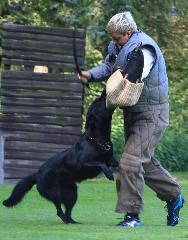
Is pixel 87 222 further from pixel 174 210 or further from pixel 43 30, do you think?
pixel 43 30

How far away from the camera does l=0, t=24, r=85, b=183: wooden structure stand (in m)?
15.5

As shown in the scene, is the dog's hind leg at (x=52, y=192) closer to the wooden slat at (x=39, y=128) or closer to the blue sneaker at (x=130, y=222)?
the blue sneaker at (x=130, y=222)

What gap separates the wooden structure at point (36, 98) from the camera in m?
15.5

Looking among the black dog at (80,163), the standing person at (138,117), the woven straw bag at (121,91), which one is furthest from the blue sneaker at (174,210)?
the woven straw bag at (121,91)

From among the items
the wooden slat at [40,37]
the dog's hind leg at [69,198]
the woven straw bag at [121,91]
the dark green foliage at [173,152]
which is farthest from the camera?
the dark green foliage at [173,152]

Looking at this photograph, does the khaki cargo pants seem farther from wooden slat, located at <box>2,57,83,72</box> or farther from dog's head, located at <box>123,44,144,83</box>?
wooden slat, located at <box>2,57,83,72</box>

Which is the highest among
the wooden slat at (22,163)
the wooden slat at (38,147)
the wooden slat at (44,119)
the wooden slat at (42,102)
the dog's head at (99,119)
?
the dog's head at (99,119)

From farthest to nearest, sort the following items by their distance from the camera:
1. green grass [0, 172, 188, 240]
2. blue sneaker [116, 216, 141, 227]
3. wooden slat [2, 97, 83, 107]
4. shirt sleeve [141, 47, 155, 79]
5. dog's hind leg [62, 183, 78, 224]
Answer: wooden slat [2, 97, 83, 107] < dog's hind leg [62, 183, 78, 224] < blue sneaker [116, 216, 141, 227] < shirt sleeve [141, 47, 155, 79] < green grass [0, 172, 188, 240]

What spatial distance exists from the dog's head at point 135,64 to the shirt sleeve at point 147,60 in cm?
5

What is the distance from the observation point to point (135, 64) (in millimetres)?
8820

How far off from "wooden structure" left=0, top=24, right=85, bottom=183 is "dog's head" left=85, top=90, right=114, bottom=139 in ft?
20.6

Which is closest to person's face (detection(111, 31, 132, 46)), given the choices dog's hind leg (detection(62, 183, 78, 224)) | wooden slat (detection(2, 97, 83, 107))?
dog's hind leg (detection(62, 183, 78, 224))

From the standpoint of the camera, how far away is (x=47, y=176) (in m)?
9.43

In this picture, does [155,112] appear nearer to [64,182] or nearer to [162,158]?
[64,182]
